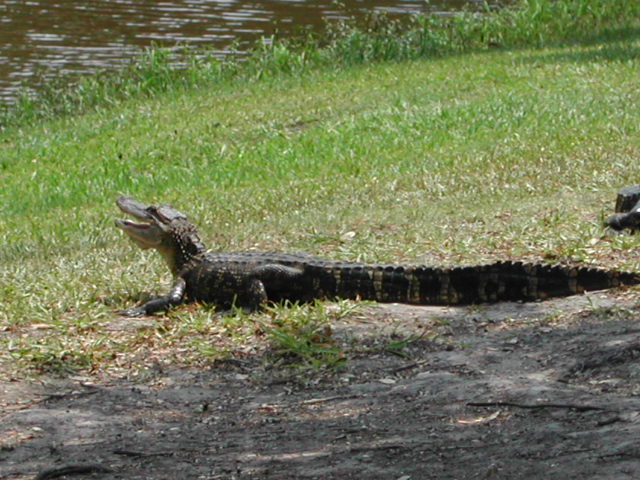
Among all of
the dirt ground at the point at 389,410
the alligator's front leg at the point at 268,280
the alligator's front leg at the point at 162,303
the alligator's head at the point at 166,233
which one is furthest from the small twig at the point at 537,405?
the alligator's head at the point at 166,233

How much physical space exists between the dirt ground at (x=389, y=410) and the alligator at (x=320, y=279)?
0.51 ft

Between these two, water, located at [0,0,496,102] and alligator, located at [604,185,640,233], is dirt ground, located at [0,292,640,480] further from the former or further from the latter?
water, located at [0,0,496,102]

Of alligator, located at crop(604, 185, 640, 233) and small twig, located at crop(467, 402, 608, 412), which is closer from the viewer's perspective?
small twig, located at crop(467, 402, 608, 412)

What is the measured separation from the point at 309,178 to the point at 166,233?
3.53m

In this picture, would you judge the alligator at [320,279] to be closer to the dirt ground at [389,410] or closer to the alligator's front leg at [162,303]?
the alligator's front leg at [162,303]

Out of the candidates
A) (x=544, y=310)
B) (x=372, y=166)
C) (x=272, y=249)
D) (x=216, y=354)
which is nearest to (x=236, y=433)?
(x=216, y=354)

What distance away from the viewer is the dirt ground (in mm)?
4309

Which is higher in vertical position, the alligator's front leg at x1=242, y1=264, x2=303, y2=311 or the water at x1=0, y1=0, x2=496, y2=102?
the alligator's front leg at x1=242, y1=264, x2=303, y2=311

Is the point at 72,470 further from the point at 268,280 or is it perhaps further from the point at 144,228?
the point at 144,228

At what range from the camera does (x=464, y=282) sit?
674 centimetres

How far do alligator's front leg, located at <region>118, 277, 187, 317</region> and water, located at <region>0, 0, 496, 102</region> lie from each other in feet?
37.3

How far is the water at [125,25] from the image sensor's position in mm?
19578

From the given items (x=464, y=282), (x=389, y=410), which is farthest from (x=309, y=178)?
(x=389, y=410)

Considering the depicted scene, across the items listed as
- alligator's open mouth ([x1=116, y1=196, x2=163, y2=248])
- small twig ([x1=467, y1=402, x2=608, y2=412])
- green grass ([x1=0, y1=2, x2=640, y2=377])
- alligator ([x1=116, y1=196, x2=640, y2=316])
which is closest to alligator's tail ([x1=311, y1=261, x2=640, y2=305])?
alligator ([x1=116, y1=196, x2=640, y2=316])
